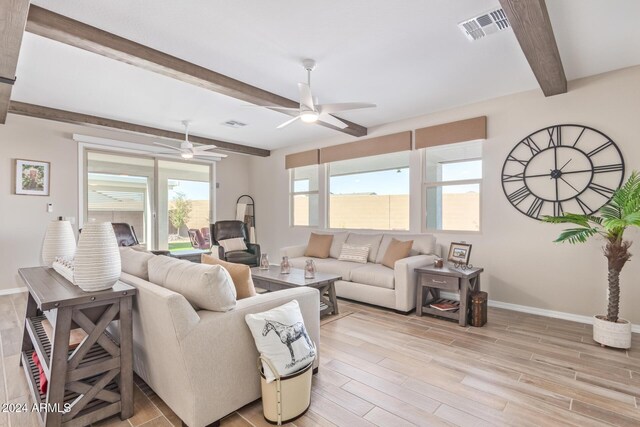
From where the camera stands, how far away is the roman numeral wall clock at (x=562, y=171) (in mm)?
3309

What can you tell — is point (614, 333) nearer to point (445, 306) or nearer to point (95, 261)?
point (445, 306)

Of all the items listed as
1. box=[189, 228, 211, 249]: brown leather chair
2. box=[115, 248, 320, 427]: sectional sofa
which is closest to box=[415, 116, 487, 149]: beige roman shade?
box=[115, 248, 320, 427]: sectional sofa

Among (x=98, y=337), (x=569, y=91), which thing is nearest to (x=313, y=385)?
(x=98, y=337)

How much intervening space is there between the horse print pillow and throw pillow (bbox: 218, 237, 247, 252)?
3.91 meters

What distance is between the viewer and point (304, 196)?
21.6 ft

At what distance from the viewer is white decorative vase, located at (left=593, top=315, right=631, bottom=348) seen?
271cm

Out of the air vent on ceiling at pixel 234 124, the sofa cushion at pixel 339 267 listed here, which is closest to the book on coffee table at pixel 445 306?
the sofa cushion at pixel 339 267

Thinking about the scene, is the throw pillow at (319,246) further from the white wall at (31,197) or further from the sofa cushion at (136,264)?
the white wall at (31,197)

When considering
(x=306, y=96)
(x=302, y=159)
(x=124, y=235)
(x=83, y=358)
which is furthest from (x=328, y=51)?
(x=124, y=235)

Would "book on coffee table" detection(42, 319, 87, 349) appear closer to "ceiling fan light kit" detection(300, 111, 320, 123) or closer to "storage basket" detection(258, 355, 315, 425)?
"storage basket" detection(258, 355, 315, 425)

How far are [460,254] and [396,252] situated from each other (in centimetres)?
78

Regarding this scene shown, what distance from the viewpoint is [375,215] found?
539 cm

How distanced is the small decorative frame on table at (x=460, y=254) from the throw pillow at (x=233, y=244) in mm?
3554

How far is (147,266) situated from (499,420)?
2.44m
